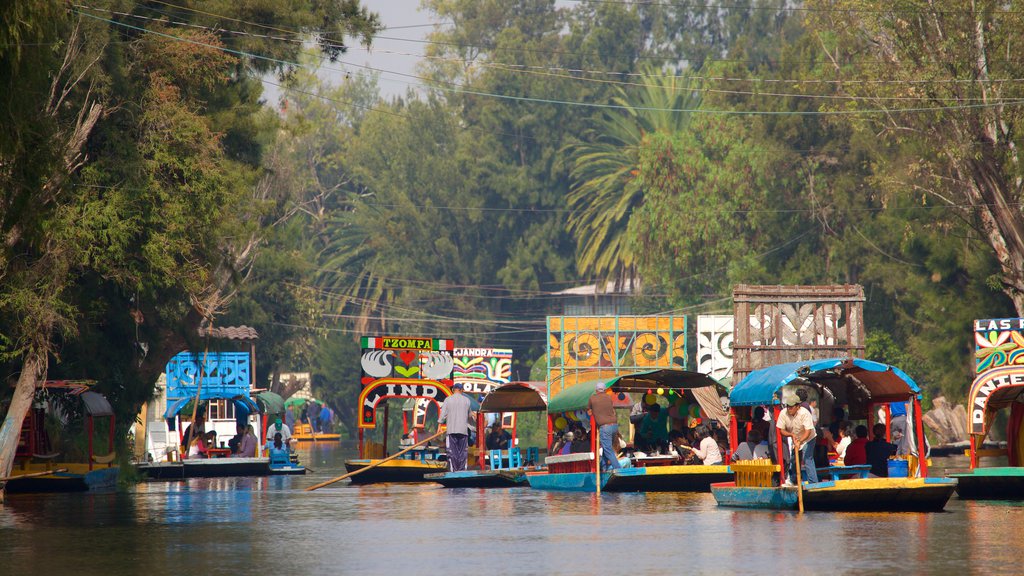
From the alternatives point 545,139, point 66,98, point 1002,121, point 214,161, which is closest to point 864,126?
point 1002,121

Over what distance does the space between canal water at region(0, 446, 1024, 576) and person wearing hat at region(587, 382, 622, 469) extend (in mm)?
1056

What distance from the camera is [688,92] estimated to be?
85.4 m

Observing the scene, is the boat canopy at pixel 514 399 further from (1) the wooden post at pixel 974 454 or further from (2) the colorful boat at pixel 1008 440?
(1) the wooden post at pixel 974 454

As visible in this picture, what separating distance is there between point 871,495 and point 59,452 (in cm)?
1897

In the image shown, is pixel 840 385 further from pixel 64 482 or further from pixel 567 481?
pixel 64 482

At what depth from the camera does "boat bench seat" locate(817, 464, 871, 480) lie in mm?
22359

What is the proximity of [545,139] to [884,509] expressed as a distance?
71726 mm

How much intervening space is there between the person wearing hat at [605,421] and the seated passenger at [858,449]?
16.5 feet

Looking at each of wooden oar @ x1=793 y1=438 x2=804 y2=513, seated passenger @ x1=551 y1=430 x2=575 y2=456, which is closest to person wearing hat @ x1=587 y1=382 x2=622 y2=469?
seated passenger @ x1=551 y1=430 x2=575 y2=456

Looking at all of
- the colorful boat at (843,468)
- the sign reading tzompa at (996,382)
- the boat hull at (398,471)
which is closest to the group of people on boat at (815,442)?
the colorful boat at (843,468)

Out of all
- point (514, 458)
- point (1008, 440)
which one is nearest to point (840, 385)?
point (1008, 440)

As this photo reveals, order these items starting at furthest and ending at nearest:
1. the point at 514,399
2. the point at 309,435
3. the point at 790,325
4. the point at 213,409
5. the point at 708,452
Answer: the point at 309,435, the point at 213,409, the point at 790,325, the point at 514,399, the point at 708,452

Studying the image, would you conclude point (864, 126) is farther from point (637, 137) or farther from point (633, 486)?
point (637, 137)

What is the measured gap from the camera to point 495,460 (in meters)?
32.6
